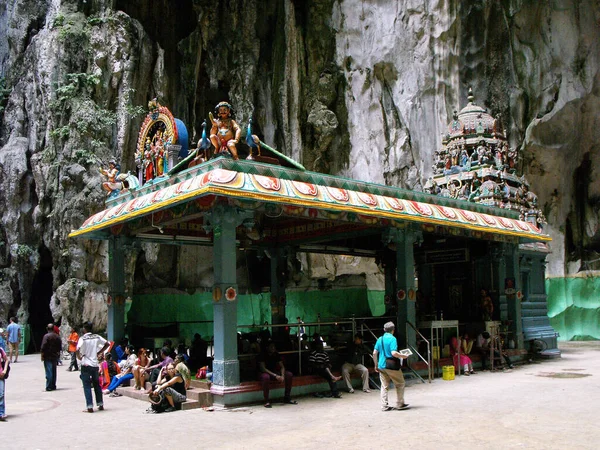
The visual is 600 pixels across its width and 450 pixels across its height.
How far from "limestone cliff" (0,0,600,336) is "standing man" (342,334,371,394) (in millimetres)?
14881

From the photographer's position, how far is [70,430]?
8.81 metres

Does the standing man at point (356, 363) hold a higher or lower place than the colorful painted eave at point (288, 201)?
lower

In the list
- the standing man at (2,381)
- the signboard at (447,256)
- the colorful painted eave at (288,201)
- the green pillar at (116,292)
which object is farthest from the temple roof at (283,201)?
the standing man at (2,381)

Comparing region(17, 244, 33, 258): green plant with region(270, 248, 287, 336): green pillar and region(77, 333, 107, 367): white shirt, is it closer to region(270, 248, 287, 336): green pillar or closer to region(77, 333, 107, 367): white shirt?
region(270, 248, 287, 336): green pillar

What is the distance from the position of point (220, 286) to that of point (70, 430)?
333cm

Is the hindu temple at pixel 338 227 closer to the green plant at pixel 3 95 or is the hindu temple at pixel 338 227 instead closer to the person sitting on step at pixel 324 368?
the person sitting on step at pixel 324 368

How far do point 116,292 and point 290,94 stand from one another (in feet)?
61.5

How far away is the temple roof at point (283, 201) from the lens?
1032 centimetres

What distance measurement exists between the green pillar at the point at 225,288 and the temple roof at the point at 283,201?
275 mm

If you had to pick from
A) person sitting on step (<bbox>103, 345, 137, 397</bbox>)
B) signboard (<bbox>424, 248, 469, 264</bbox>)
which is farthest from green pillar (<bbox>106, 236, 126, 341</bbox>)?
signboard (<bbox>424, 248, 469, 264</bbox>)

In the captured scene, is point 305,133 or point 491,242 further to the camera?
point 305,133

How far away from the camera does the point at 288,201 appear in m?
10.7

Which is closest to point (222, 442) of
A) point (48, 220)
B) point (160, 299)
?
point (160, 299)

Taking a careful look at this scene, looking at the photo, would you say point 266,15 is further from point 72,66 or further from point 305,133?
point 72,66
